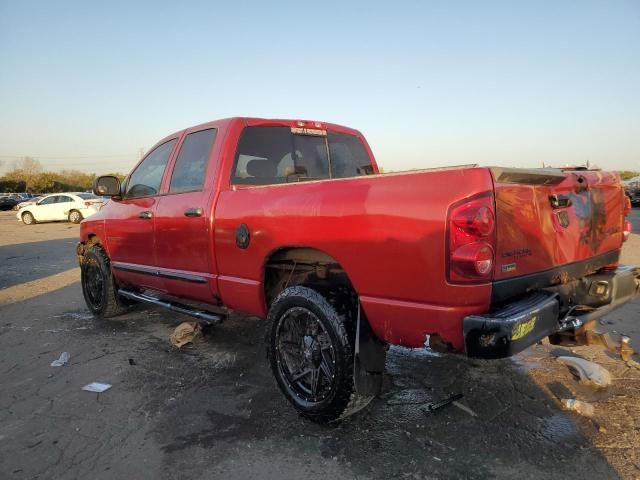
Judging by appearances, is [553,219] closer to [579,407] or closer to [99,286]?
[579,407]

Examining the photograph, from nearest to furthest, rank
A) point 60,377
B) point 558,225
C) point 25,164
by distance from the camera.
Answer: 1. point 558,225
2. point 60,377
3. point 25,164

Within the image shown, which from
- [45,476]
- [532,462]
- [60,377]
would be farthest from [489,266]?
[60,377]

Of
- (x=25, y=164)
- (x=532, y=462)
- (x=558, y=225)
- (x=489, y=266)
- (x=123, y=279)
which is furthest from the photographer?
(x=25, y=164)

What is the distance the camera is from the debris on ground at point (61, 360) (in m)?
4.11

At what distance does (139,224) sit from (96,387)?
1.64m

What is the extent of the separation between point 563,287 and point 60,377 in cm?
383

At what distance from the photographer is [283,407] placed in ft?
10.4

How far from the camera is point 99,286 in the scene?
18.3 ft

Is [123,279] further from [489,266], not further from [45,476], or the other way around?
[489,266]

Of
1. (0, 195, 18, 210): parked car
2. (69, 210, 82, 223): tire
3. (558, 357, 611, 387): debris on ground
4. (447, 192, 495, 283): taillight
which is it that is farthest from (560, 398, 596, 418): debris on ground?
(0, 195, 18, 210): parked car

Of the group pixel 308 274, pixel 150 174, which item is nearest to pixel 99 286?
pixel 150 174

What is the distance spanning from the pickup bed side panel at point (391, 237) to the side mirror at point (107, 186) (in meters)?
2.52

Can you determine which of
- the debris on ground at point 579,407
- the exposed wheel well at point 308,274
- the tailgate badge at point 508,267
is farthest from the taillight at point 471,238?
the debris on ground at point 579,407

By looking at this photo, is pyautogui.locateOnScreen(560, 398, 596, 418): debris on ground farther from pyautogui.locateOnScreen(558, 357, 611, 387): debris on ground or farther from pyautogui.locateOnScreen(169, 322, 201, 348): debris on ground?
pyautogui.locateOnScreen(169, 322, 201, 348): debris on ground
